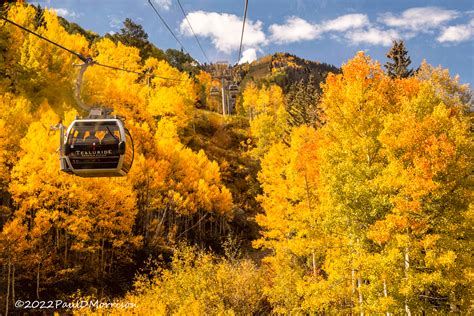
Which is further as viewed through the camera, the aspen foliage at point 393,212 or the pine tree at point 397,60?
the pine tree at point 397,60

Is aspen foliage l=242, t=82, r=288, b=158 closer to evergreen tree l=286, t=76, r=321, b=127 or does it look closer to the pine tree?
evergreen tree l=286, t=76, r=321, b=127

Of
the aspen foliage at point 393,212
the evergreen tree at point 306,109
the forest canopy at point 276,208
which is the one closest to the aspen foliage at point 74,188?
the forest canopy at point 276,208

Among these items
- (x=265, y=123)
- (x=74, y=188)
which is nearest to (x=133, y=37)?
(x=265, y=123)

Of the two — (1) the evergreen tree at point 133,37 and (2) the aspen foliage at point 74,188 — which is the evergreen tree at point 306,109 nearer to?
(2) the aspen foliage at point 74,188

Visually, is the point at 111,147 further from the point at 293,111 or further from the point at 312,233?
the point at 293,111

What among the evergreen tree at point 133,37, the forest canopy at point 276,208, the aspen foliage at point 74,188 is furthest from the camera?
the evergreen tree at point 133,37

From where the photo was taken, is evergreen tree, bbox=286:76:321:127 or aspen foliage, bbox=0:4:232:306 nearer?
aspen foliage, bbox=0:4:232:306

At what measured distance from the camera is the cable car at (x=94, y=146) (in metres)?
12.3

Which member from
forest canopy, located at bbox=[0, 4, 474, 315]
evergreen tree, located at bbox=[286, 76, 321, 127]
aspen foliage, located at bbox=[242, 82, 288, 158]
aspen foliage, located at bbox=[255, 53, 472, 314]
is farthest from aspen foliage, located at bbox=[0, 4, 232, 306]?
evergreen tree, located at bbox=[286, 76, 321, 127]

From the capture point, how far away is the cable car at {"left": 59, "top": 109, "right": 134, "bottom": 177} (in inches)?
485

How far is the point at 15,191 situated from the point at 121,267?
45.7 ft

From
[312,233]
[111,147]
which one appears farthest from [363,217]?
[111,147]

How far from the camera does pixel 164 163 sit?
42.5m

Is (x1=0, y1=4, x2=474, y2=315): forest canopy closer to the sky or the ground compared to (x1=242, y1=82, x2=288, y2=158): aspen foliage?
closer to the ground
